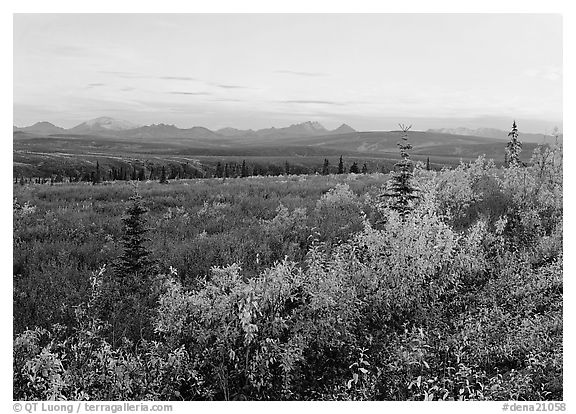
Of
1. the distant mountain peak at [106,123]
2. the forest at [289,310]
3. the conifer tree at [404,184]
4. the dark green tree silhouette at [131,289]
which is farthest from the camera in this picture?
the distant mountain peak at [106,123]

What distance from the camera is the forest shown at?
513cm

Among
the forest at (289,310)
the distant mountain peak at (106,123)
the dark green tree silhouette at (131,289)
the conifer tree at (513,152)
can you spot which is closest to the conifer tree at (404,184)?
the forest at (289,310)

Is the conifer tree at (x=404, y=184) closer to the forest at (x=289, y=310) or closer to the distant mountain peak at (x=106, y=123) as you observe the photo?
the forest at (x=289, y=310)

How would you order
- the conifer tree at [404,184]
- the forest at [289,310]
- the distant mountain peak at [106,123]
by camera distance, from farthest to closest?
the distant mountain peak at [106,123] → the conifer tree at [404,184] → the forest at [289,310]

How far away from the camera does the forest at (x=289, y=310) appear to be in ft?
16.8

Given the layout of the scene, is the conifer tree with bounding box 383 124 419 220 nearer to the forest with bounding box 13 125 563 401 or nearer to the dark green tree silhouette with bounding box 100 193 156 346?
the forest with bounding box 13 125 563 401

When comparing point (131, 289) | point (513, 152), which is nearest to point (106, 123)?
point (131, 289)

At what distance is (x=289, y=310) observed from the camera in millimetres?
5605

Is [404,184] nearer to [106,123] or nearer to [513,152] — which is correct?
[513,152]

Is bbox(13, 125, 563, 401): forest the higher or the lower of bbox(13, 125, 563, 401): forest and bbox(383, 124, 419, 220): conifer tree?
the lower

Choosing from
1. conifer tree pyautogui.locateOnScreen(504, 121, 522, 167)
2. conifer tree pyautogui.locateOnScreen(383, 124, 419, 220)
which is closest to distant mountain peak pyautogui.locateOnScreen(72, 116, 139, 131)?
conifer tree pyautogui.locateOnScreen(383, 124, 419, 220)

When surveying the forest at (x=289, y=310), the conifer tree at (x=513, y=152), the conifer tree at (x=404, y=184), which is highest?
the conifer tree at (x=513, y=152)
